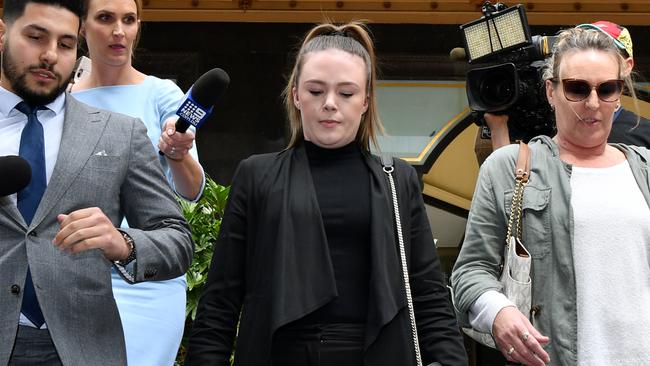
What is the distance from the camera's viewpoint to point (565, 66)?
3658mm

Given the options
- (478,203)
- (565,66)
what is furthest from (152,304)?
(565,66)

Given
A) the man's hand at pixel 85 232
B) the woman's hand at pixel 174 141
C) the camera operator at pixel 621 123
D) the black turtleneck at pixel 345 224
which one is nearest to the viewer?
the man's hand at pixel 85 232

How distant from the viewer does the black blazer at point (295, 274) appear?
3.13 meters

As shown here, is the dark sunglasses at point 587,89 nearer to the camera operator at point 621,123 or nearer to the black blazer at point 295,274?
the camera operator at point 621,123

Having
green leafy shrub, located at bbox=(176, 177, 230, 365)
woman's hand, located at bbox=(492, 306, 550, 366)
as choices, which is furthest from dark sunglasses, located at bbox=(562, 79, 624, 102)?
green leafy shrub, located at bbox=(176, 177, 230, 365)

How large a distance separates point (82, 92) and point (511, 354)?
6.20 ft

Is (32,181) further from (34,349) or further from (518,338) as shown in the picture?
(518,338)

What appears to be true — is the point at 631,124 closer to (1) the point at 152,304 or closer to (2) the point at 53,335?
(1) the point at 152,304

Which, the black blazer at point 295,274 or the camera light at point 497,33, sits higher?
the camera light at point 497,33

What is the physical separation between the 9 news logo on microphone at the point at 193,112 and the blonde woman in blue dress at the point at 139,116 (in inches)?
8.7

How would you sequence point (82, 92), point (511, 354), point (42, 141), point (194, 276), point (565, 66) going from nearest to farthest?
point (42, 141)
point (511, 354)
point (565, 66)
point (82, 92)
point (194, 276)

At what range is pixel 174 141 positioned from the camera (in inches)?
140

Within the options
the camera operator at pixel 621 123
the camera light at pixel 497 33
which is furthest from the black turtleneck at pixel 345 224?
the camera light at pixel 497 33

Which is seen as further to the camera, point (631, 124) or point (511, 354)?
point (631, 124)
